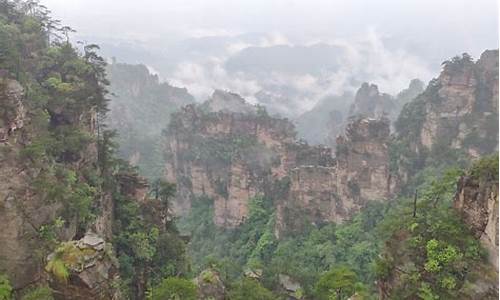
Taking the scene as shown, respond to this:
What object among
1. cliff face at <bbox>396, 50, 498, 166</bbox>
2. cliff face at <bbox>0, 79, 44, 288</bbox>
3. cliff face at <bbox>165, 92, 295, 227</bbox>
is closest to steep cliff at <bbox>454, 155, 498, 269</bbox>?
cliff face at <bbox>0, 79, 44, 288</bbox>

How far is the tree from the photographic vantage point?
23.3 metres

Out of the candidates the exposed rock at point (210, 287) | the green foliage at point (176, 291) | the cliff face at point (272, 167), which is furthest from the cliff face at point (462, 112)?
the green foliage at point (176, 291)

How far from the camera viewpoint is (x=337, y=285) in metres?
23.2

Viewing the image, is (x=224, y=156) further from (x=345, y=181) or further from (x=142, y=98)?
(x=142, y=98)

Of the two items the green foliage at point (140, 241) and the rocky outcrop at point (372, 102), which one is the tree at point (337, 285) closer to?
the green foliage at point (140, 241)

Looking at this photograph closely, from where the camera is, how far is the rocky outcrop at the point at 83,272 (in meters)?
16.6

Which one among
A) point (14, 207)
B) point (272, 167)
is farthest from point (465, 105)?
point (14, 207)

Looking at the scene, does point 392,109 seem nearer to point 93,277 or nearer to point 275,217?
point 275,217

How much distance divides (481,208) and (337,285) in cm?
792

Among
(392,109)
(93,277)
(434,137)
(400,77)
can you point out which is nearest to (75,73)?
(93,277)

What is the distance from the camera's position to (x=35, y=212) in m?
20.8

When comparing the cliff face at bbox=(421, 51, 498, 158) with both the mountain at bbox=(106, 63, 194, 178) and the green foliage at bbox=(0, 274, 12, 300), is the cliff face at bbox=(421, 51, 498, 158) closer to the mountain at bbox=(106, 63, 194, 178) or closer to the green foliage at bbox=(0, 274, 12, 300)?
the green foliage at bbox=(0, 274, 12, 300)

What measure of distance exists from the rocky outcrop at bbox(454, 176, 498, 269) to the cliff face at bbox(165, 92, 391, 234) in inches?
886

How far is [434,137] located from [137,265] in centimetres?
2966
